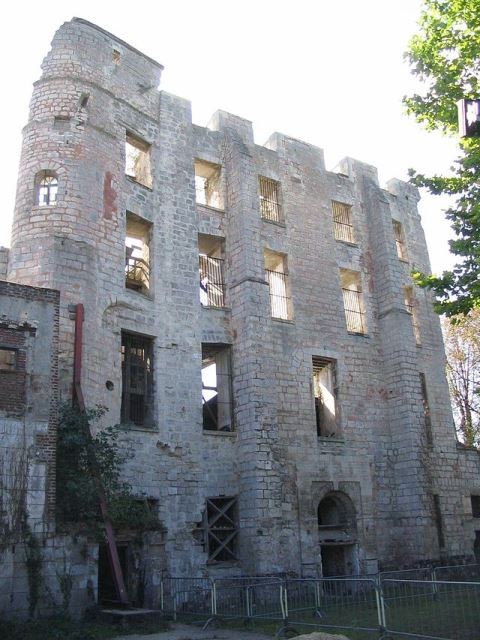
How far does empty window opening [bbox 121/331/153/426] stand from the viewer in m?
17.4

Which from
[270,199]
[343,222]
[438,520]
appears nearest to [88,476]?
[270,199]

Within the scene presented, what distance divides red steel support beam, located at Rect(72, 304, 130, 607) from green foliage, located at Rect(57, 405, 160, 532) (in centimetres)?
4

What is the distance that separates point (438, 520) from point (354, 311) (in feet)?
25.7

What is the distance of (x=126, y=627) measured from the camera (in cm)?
1203

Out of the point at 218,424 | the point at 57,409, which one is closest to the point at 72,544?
the point at 57,409

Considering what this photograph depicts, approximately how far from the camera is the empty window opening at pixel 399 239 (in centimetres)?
2631

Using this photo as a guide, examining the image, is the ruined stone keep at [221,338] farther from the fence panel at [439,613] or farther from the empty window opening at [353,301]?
the fence panel at [439,613]

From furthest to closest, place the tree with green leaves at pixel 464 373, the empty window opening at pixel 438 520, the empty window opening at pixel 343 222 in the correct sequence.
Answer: the tree with green leaves at pixel 464 373 < the empty window opening at pixel 343 222 < the empty window opening at pixel 438 520

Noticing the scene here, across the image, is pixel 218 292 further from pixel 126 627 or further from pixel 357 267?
pixel 126 627

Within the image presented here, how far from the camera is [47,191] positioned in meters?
17.4

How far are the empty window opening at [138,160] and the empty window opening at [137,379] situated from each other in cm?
504

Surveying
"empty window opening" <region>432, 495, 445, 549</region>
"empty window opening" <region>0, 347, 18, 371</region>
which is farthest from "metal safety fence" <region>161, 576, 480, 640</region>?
"empty window opening" <region>432, 495, 445, 549</region>

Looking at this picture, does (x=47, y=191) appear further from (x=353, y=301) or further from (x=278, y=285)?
(x=353, y=301)

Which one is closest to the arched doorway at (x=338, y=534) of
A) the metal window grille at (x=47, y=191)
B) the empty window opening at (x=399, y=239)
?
the empty window opening at (x=399, y=239)
